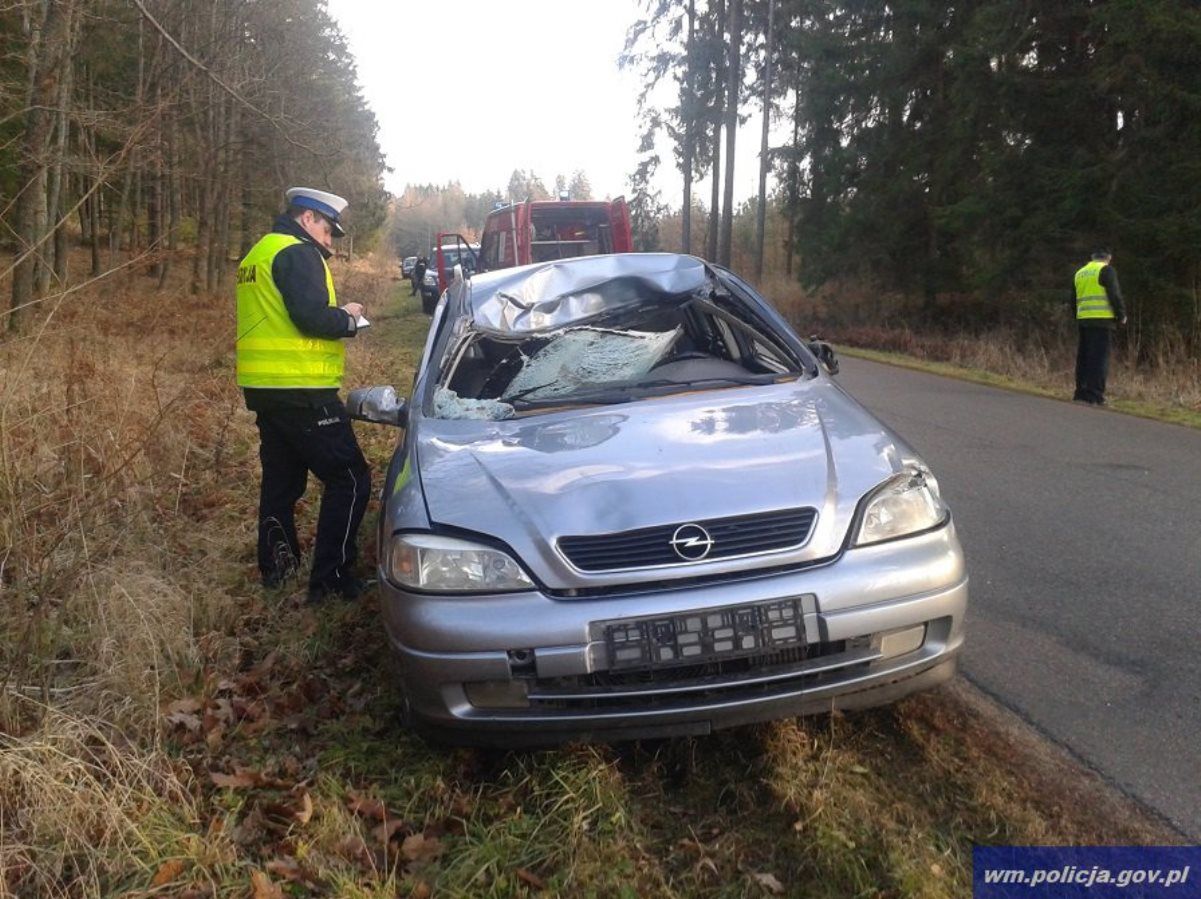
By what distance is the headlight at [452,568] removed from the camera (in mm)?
2883

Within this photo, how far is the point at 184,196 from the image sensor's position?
24.8 m

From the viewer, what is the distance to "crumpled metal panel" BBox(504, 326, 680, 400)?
4.39 metres

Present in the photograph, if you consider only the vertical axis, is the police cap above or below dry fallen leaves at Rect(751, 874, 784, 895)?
above

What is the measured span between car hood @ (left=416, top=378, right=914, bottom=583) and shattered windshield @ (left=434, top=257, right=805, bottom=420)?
33 centimetres

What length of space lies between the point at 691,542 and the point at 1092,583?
2.78 m

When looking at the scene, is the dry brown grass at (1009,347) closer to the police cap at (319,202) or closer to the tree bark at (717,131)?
the tree bark at (717,131)

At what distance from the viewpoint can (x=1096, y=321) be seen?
10.8 meters

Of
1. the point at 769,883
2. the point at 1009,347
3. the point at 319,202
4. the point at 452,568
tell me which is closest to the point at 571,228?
the point at 1009,347

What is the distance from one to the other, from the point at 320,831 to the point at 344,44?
157 feet

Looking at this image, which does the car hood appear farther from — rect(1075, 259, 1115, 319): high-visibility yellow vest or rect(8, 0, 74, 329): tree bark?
rect(1075, 259, 1115, 319): high-visibility yellow vest

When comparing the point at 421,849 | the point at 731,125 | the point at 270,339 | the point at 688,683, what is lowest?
the point at 421,849

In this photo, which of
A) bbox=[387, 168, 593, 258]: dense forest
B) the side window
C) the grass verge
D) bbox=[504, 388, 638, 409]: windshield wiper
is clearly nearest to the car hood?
bbox=[504, 388, 638, 409]: windshield wiper

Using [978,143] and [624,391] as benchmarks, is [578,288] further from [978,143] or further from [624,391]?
[978,143]

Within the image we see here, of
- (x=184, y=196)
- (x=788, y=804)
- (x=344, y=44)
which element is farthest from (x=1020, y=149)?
(x=344, y=44)
